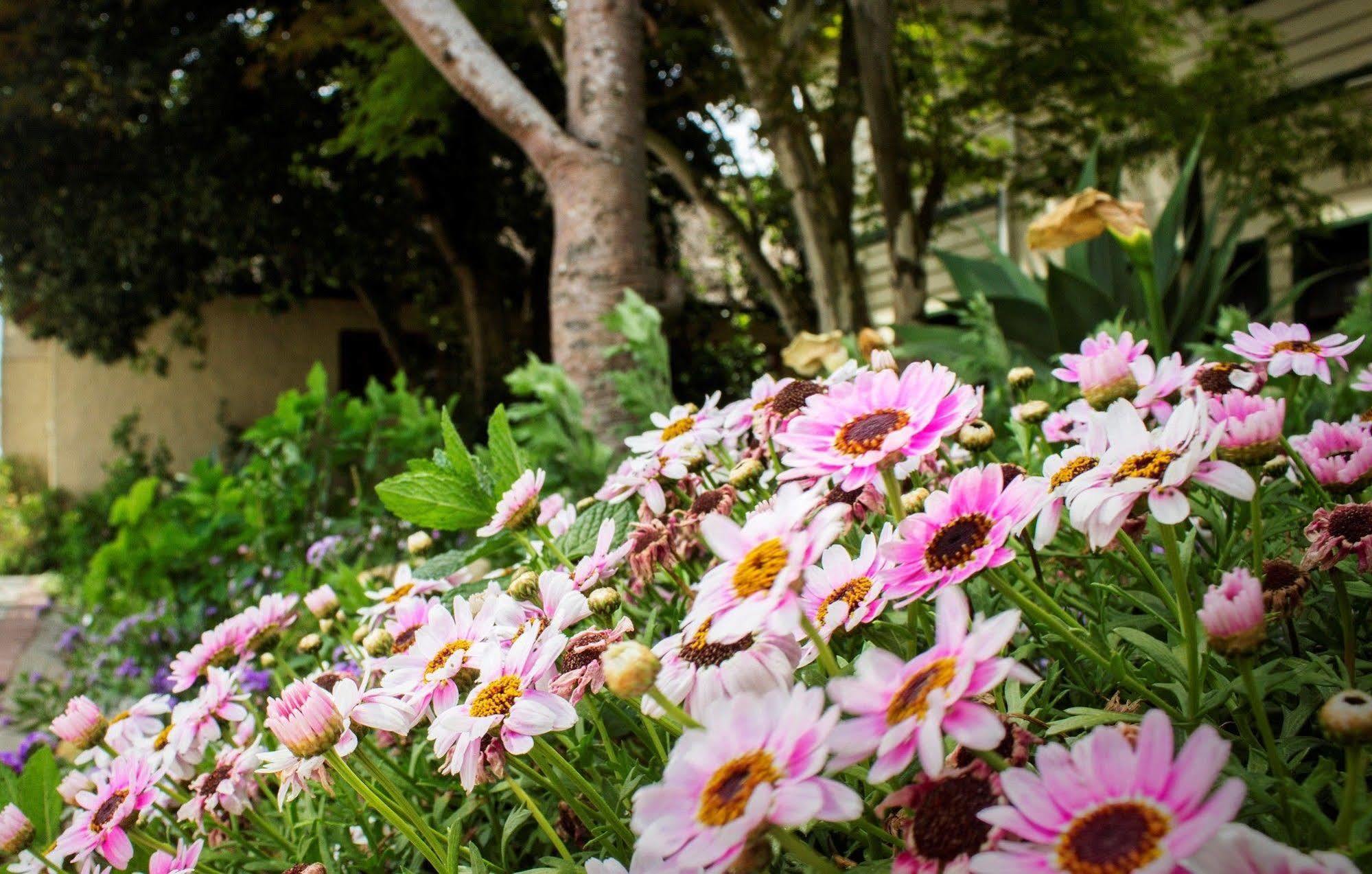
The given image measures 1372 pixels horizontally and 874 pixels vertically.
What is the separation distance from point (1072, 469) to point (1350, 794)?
29cm

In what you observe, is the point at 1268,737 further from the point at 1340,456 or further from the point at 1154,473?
the point at 1340,456

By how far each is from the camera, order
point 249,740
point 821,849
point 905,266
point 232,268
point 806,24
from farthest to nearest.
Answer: point 232,268
point 905,266
point 806,24
point 249,740
point 821,849

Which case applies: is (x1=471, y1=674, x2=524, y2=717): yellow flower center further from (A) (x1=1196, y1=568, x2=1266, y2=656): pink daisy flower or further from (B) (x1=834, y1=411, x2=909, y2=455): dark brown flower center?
(A) (x1=1196, y1=568, x2=1266, y2=656): pink daisy flower

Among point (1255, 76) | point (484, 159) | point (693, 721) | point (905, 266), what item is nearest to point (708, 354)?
point (484, 159)

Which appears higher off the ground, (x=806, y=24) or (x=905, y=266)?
(x=806, y=24)

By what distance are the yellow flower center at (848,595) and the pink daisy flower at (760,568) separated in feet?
0.22

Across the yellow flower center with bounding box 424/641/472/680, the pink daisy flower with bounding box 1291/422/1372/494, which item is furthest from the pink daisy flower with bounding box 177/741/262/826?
the pink daisy flower with bounding box 1291/422/1372/494

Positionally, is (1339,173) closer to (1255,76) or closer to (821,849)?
(1255,76)

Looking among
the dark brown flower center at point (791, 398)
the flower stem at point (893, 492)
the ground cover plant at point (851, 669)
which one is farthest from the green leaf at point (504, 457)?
the flower stem at point (893, 492)

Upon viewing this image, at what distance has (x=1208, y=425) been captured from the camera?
0.55 m

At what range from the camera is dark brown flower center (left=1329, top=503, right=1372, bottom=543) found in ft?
1.94

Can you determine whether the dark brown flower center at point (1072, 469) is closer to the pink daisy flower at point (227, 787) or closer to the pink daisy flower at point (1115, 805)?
the pink daisy flower at point (1115, 805)

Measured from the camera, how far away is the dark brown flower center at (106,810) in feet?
2.62

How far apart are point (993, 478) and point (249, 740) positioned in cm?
94
